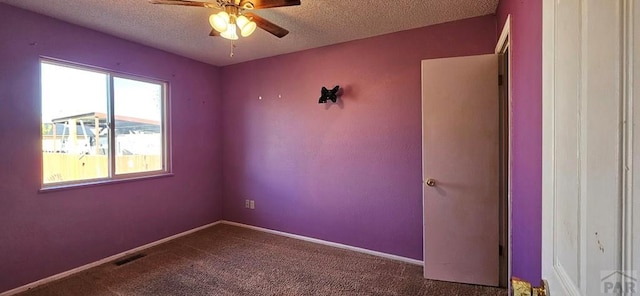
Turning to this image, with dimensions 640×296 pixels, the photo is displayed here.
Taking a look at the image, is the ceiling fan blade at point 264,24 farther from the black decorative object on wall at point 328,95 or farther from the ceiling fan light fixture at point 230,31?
the black decorative object on wall at point 328,95

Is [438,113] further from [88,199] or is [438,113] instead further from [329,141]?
[88,199]

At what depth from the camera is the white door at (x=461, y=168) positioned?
2.29m

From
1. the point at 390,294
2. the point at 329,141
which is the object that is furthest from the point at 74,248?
the point at 390,294

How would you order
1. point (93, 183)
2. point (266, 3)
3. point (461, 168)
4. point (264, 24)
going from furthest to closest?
point (93, 183), point (461, 168), point (264, 24), point (266, 3)

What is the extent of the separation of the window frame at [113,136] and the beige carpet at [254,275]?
874mm

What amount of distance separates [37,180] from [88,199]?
0.44 m

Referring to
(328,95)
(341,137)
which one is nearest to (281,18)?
(328,95)

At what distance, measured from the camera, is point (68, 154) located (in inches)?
108

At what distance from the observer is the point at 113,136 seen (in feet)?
10.1

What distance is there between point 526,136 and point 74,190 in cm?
378

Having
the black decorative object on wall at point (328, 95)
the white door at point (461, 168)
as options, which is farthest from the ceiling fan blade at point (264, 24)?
the white door at point (461, 168)

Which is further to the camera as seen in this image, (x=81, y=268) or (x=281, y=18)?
(x=81, y=268)

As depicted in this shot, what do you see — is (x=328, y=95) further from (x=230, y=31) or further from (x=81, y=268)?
(x=81, y=268)

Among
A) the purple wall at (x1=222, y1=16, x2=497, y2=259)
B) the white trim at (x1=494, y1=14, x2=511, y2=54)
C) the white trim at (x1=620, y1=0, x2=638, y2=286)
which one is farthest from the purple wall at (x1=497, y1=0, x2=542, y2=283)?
the purple wall at (x1=222, y1=16, x2=497, y2=259)
